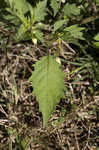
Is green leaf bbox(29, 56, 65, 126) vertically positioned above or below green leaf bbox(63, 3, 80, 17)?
below

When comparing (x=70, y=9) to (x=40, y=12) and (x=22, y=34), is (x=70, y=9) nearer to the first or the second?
(x=40, y=12)

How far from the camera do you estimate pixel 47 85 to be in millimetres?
1859

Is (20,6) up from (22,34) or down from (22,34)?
up

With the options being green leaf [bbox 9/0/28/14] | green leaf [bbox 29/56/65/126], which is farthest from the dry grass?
green leaf [bbox 9/0/28/14]

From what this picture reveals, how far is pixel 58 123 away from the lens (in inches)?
85.3

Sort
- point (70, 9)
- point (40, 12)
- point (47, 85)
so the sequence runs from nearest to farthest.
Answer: point (47, 85) → point (40, 12) → point (70, 9)

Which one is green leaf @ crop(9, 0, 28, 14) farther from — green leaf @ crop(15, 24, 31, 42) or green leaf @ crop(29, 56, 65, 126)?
green leaf @ crop(29, 56, 65, 126)

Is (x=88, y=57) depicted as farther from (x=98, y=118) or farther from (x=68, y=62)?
(x=98, y=118)

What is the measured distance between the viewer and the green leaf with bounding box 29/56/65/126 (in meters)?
1.75

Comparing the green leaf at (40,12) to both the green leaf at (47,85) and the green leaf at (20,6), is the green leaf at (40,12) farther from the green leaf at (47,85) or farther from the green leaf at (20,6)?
the green leaf at (47,85)

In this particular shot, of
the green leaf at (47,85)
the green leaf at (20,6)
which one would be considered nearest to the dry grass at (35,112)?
the green leaf at (47,85)

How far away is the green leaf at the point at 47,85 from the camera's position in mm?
Answer: 1749

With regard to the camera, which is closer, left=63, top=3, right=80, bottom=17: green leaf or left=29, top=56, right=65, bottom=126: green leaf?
left=29, top=56, right=65, bottom=126: green leaf

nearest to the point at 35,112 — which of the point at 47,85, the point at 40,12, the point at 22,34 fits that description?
the point at 47,85
